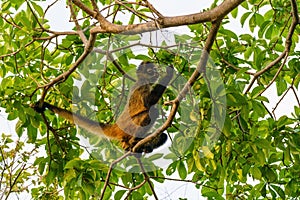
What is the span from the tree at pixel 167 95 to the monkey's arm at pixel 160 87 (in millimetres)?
39

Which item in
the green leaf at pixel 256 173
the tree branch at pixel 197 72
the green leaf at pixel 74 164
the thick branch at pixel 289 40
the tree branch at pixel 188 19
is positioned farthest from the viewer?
the green leaf at pixel 256 173

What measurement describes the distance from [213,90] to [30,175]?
1903 millimetres

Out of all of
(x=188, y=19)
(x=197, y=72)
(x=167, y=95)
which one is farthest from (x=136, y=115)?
(x=188, y=19)

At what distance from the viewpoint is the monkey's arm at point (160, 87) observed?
249 centimetres

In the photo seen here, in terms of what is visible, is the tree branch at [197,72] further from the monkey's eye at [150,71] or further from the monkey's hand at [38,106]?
the monkey's hand at [38,106]

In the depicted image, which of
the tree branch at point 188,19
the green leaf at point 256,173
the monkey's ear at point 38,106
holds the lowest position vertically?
the green leaf at point 256,173

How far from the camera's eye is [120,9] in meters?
2.65

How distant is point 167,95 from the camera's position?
2.82 metres

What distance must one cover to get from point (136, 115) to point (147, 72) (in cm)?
32

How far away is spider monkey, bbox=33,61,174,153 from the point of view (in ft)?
8.95

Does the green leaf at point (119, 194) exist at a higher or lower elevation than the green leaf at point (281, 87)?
lower

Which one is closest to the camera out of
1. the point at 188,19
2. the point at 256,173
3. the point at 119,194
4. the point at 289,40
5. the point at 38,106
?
the point at 188,19

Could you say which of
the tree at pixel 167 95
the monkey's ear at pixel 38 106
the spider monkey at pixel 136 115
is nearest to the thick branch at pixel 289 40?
the tree at pixel 167 95

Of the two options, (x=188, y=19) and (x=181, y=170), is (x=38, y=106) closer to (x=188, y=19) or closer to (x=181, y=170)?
(x=181, y=170)
